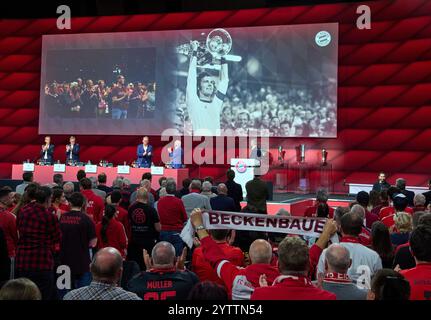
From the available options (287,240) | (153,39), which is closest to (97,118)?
(153,39)

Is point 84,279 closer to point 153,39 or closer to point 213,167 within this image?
Answer: point 213,167

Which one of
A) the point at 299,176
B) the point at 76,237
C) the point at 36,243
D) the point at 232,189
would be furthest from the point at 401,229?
the point at 299,176

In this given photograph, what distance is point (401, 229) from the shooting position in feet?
12.8

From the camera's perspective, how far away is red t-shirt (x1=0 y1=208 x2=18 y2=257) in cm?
416

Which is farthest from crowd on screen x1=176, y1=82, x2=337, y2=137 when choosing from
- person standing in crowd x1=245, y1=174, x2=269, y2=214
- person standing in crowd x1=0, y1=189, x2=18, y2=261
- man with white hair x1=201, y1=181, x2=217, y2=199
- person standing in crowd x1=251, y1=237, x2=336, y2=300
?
person standing in crowd x1=251, y1=237, x2=336, y2=300

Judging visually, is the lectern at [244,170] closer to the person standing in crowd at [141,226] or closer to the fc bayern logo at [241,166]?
the fc bayern logo at [241,166]

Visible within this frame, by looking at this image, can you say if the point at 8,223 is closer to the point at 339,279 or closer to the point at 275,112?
the point at 339,279

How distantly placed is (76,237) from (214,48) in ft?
34.2

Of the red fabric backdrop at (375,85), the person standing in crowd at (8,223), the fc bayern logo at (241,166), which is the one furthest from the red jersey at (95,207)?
the red fabric backdrop at (375,85)

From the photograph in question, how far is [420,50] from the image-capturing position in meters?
12.6

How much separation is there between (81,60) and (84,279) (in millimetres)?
11630

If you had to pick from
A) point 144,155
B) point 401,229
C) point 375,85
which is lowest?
point 401,229

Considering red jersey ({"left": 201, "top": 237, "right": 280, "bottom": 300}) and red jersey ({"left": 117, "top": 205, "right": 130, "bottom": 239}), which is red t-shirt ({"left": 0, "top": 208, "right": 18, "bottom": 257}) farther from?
red jersey ({"left": 201, "top": 237, "right": 280, "bottom": 300})

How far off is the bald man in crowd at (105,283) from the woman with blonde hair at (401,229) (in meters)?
2.33
